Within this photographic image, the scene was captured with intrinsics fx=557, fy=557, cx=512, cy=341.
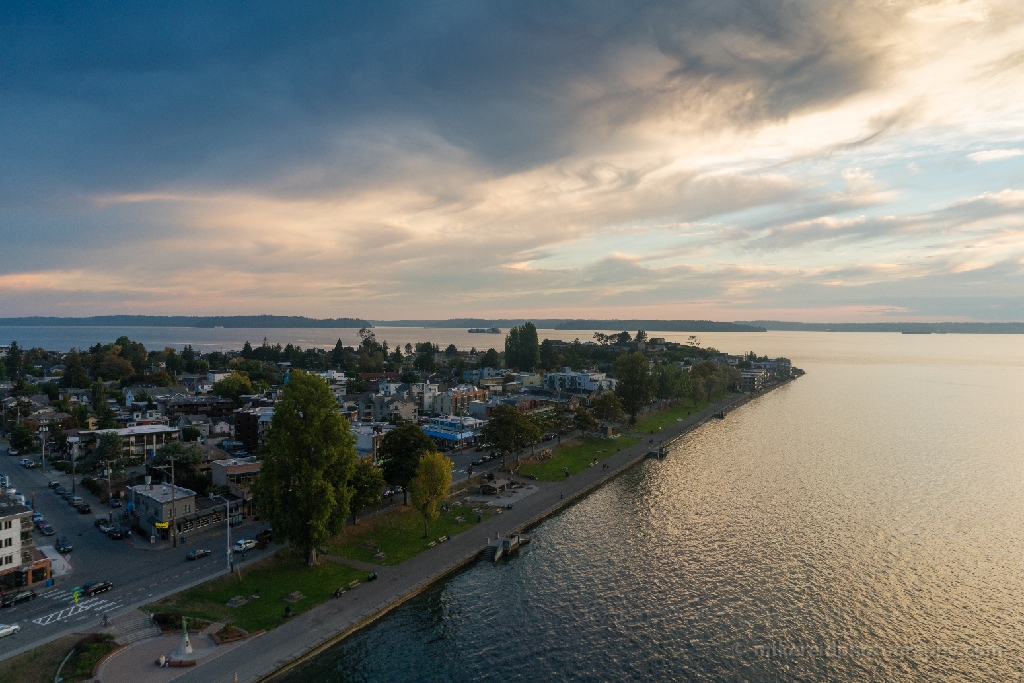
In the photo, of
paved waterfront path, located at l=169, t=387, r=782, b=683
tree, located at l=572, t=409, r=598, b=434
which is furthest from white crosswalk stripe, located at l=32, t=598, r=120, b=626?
tree, located at l=572, t=409, r=598, b=434

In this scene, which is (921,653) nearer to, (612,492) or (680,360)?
(612,492)

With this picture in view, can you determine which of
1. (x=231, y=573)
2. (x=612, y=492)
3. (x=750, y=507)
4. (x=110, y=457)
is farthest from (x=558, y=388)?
(x=231, y=573)

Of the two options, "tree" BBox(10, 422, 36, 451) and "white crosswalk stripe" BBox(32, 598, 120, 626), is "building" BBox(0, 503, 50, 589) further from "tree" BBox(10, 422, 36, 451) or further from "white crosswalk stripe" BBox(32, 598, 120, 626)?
"tree" BBox(10, 422, 36, 451)

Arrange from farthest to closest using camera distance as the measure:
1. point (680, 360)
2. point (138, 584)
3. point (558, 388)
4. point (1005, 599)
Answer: point (680, 360) → point (558, 388) → point (1005, 599) → point (138, 584)

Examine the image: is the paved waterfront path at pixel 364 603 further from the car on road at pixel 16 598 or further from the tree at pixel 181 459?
the tree at pixel 181 459

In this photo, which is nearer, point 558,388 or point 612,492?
point 612,492

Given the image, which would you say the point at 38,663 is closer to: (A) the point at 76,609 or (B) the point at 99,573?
(A) the point at 76,609
